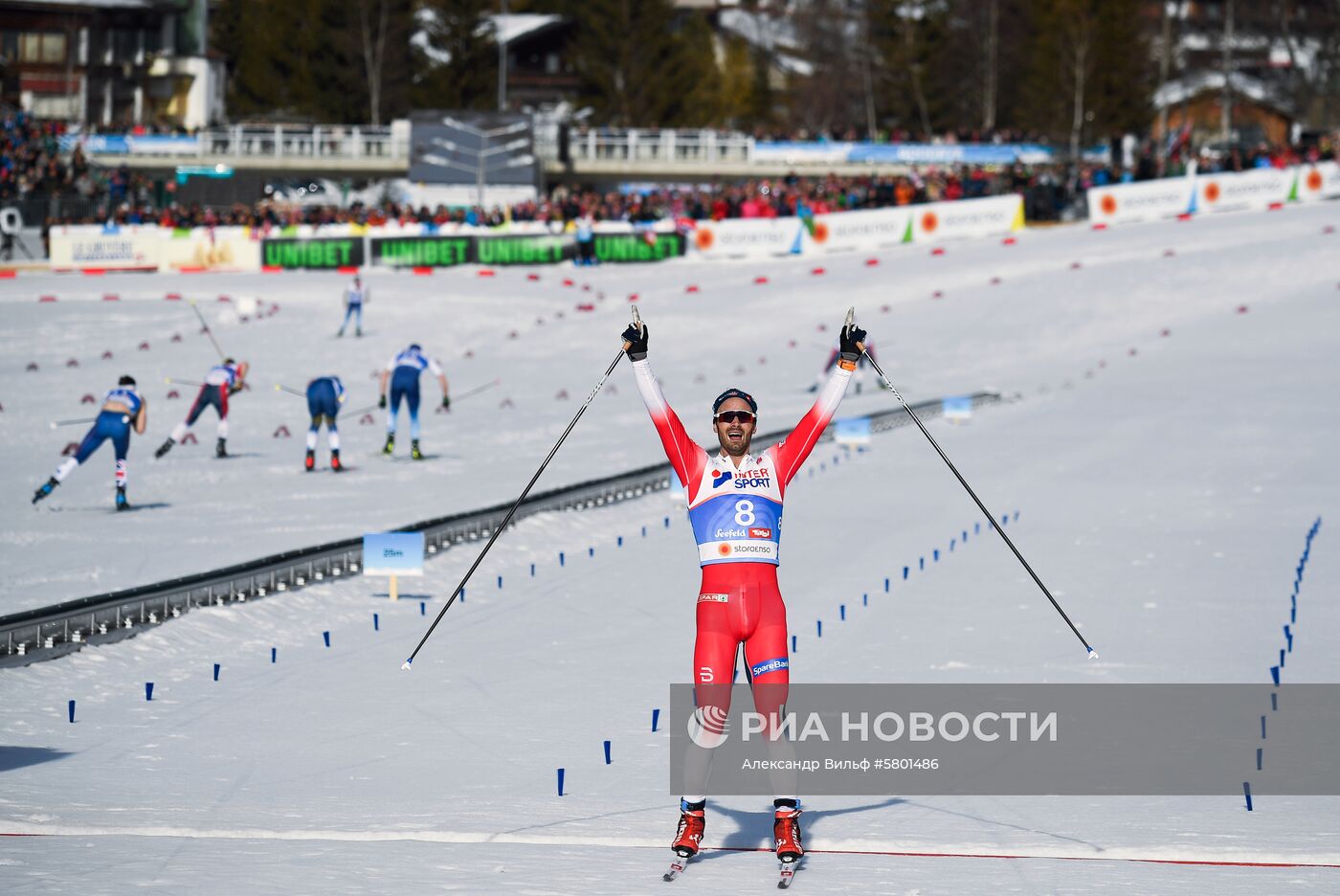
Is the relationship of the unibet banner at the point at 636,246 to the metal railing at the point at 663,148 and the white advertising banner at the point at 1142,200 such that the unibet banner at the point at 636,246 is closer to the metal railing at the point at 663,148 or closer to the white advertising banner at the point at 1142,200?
the white advertising banner at the point at 1142,200

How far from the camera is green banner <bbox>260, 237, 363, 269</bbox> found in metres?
43.0

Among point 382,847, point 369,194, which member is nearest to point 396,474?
point 382,847

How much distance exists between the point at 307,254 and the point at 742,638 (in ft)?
121

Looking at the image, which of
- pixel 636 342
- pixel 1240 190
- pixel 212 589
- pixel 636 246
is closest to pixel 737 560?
pixel 636 342

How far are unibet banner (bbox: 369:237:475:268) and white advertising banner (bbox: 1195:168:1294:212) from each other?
60.7 ft

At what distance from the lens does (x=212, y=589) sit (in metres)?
14.5

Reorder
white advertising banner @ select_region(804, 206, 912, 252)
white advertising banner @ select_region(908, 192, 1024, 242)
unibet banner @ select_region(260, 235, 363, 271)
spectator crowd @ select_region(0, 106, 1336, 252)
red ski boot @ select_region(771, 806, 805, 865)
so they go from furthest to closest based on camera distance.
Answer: white advertising banner @ select_region(908, 192, 1024, 242) → white advertising banner @ select_region(804, 206, 912, 252) → spectator crowd @ select_region(0, 106, 1336, 252) → unibet banner @ select_region(260, 235, 363, 271) → red ski boot @ select_region(771, 806, 805, 865)

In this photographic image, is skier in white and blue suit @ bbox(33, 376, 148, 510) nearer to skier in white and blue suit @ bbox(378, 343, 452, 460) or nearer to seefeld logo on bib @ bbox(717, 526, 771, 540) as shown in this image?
skier in white and blue suit @ bbox(378, 343, 452, 460)

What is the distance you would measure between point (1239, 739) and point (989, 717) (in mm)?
1391

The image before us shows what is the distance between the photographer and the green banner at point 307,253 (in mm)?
43000

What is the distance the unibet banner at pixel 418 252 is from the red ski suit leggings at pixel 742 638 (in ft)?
120

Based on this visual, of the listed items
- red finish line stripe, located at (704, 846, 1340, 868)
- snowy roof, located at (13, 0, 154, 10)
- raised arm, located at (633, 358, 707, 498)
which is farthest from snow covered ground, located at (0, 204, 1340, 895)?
snowy roof, located at (13, 0, 154, 10)

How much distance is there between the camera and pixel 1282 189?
46.5 m

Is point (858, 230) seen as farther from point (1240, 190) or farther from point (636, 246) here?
point (1240, 190)
